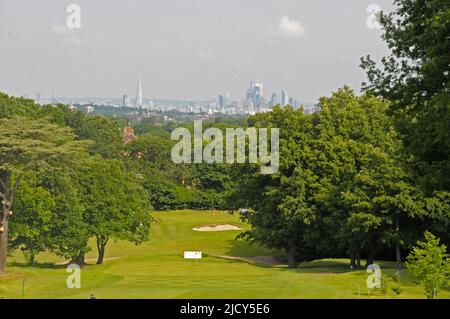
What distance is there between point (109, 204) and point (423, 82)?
36597 mm

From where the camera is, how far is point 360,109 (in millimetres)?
47688

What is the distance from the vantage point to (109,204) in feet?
178

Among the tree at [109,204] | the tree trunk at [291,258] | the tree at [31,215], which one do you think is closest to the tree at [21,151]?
the tree at [31,215]

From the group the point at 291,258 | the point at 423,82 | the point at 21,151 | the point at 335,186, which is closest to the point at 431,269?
the point at 423,82

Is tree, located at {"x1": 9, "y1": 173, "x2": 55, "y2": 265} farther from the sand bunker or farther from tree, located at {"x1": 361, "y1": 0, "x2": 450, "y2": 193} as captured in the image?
the sand bunker

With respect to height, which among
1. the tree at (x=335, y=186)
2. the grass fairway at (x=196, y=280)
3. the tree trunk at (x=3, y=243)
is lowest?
the grass fairway at (x=196, y=280)

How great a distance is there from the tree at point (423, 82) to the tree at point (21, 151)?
2507 centimetres

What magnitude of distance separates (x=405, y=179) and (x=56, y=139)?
21459 mm

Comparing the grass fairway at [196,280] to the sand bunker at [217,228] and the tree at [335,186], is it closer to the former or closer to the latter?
the tree at [335,186]

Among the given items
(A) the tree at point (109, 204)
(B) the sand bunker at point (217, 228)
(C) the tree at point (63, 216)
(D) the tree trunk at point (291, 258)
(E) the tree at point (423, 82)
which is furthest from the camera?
(B) the sand bunker at point (217, 228)

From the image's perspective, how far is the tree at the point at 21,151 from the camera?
4241 cm

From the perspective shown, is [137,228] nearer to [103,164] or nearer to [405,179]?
[103,164]

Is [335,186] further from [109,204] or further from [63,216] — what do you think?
[63,216]
